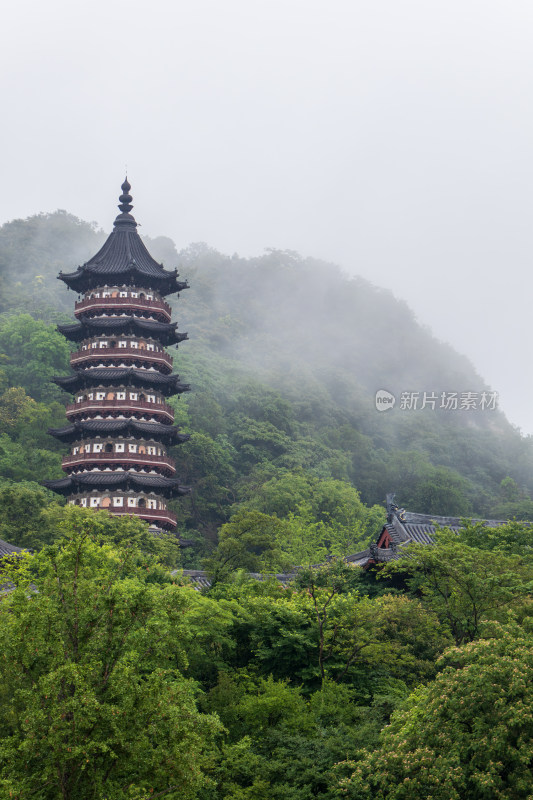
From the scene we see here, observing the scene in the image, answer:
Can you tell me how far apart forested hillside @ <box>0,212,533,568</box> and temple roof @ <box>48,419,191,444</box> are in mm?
5127

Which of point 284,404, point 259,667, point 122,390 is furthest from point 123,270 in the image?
point 259,667

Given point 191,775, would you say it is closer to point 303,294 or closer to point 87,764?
point 87,764

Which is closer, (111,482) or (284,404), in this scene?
(111,482)

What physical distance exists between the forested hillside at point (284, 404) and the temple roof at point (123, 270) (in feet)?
43.3

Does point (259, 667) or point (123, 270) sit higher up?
point (123, 270)

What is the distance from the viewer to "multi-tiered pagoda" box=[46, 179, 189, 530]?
172ft

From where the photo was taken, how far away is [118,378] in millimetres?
54406

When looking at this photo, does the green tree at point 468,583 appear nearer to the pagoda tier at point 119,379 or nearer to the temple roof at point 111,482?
the temple roof at point 111,482

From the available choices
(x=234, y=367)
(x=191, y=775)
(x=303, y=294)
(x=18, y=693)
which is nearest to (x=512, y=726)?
(x=191, y=775)

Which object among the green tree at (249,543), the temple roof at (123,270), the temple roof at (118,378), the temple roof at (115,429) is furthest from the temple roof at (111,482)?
the temple roof at (123,270)

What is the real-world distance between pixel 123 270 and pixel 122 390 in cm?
742

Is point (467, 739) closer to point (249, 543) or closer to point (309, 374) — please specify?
point (249, 543)

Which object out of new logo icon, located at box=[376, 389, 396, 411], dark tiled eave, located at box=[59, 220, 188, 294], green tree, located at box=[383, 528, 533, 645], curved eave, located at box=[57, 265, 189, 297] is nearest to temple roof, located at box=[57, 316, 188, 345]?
curved eave, located at box=[57, 265, 189, 297]

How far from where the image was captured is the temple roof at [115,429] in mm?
53094
